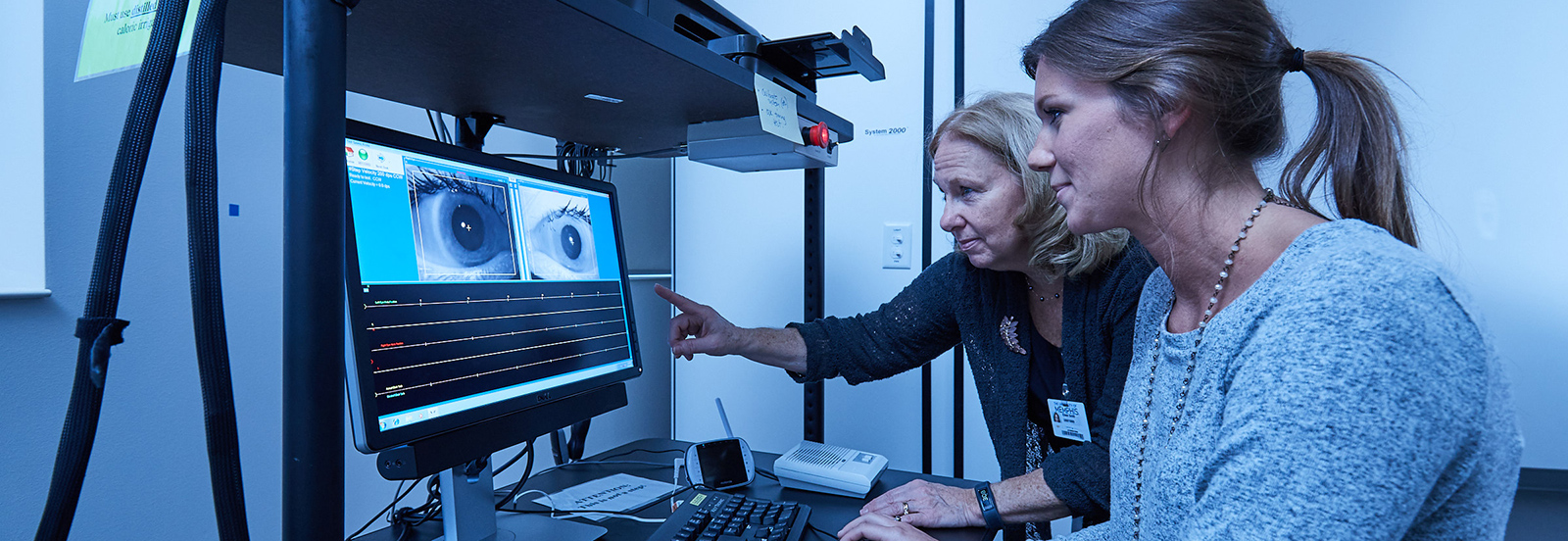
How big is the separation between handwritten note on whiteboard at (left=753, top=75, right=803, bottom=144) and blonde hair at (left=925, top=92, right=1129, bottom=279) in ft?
1.07

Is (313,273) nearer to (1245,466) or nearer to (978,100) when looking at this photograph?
(1245,466)

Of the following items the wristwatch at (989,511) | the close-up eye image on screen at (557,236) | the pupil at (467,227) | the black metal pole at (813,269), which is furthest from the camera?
the black metal pole at (813,269)

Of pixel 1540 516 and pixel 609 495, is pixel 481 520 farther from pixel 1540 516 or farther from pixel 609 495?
pixel 1540 516

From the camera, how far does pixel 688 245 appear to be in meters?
2.15

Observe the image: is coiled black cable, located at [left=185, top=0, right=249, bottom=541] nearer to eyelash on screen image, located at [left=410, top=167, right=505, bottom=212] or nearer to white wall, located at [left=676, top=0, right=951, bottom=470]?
eyelash on screen image, located at [left=410, top=167, right=505, bottom=212]

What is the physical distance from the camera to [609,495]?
1.03 metres

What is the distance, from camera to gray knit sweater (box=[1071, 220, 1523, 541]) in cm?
46

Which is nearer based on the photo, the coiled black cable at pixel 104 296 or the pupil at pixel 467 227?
the coiled black cable at pixel 104 296

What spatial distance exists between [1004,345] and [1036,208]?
25 cm

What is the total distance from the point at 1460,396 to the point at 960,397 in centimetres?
145

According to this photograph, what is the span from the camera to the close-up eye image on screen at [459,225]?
721 mm

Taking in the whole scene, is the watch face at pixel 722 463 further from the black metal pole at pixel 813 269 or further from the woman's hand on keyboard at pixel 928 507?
the black metal pole at pixel 813 269

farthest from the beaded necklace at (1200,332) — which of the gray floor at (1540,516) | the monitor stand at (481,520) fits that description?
the gray floor at (1540,516)

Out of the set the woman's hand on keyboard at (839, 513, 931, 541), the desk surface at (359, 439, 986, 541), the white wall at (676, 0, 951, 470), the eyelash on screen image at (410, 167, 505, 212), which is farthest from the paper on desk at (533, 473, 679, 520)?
the white wall at (676, 0, 951, 470)
